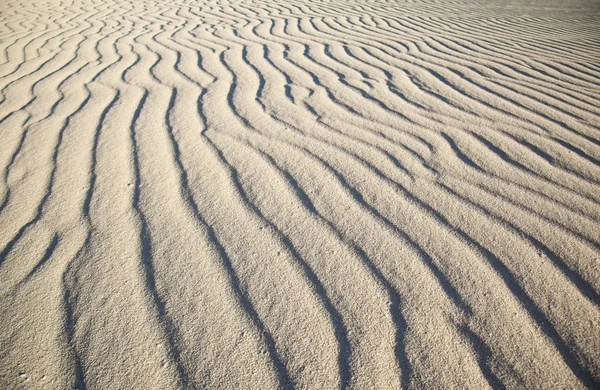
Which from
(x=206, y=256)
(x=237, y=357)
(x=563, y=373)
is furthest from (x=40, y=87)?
(x=563, y=373)

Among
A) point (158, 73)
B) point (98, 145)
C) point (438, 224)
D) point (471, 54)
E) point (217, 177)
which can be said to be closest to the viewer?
point (438, 224)

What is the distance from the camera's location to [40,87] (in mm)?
2893

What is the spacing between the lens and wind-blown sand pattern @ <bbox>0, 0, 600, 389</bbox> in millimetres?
1103

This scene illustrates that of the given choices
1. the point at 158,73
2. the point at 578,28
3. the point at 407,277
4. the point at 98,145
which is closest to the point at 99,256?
the point at 98,145

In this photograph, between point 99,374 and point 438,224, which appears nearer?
point 99,374

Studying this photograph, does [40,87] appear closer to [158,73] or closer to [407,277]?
[158,73]

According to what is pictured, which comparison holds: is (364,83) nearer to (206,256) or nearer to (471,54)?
(471,54)

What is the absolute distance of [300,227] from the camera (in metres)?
1.55

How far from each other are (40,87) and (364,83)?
8.72 ft

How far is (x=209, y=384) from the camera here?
41.0 inches

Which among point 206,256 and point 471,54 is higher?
point 471,54

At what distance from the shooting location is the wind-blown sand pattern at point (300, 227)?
110 cm

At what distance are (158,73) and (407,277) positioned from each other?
282 cm

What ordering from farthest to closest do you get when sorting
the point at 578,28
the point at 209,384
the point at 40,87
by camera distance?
the point at 578,28 → the point at 40,87 → the point at 209,384
